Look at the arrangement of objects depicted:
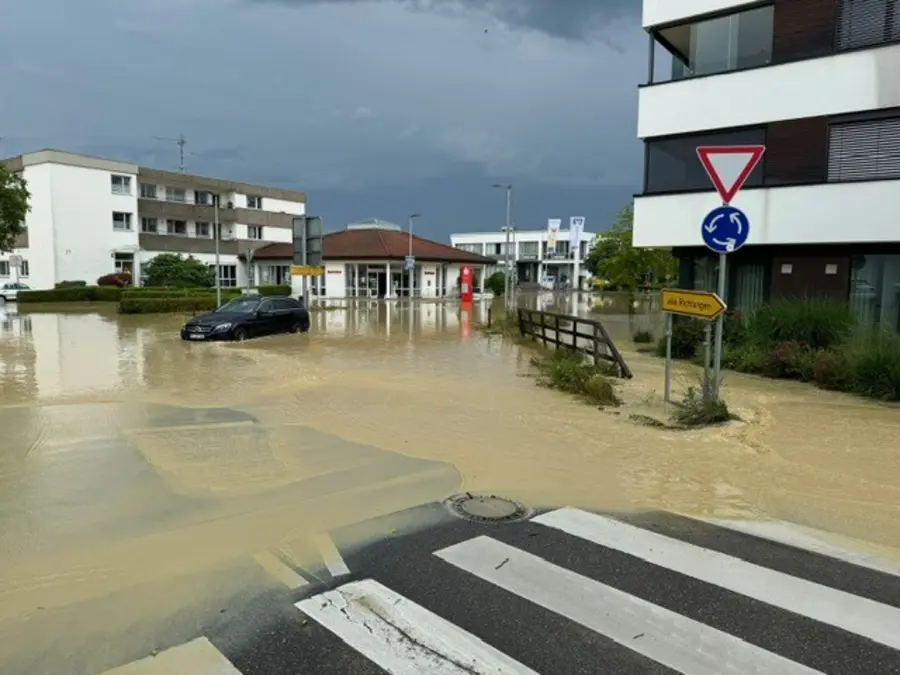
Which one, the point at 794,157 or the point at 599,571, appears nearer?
the point at 599,571

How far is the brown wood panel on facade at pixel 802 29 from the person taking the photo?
50.5ft

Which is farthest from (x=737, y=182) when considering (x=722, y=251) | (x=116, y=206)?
(x=116, y=206)

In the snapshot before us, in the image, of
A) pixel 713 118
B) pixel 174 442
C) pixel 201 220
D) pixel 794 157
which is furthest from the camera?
pixel 201 220

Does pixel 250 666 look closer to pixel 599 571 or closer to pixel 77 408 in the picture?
pixel 599 571

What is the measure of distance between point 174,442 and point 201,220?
5557 cm

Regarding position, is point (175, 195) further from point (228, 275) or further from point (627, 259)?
point (627, 259)

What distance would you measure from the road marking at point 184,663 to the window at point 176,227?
58683 millimetres

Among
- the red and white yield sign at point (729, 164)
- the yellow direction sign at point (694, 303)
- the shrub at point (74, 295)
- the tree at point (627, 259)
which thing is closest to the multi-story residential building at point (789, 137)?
the yellow direction sign at point (694, 303)

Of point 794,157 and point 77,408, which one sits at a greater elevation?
point 794,157

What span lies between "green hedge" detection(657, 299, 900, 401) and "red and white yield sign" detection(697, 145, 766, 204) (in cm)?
463

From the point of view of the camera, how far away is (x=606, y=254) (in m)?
50.3

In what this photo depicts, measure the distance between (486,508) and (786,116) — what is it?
14774mm

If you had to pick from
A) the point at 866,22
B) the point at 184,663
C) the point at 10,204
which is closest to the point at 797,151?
the point at 866,22

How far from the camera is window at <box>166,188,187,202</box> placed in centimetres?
5659
